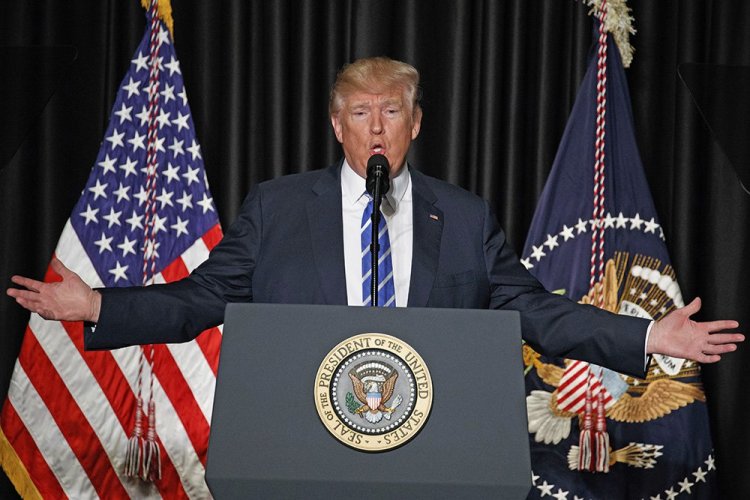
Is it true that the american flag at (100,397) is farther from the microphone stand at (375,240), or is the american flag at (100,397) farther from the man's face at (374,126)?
the microphone stand at (375,240)

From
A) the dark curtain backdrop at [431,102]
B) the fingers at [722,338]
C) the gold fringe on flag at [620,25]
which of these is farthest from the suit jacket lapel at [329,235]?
the gold fringe on flag at [620,25]

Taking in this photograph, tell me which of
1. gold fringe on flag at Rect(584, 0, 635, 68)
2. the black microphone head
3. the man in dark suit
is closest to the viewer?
the black microphone head

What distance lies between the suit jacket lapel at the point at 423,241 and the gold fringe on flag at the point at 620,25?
1.59m

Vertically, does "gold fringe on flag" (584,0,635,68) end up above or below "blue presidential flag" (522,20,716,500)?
above

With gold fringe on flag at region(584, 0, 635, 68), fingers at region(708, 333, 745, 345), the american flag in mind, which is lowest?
the american flag

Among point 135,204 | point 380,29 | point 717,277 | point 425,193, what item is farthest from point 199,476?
point 717,277

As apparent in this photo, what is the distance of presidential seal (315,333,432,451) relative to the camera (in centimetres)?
158

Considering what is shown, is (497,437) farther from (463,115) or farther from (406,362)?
(463,115)

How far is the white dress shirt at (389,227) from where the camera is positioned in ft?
7.98

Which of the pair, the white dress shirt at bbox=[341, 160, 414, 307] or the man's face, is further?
the man's face

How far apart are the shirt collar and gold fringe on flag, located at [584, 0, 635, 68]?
161 centimetres

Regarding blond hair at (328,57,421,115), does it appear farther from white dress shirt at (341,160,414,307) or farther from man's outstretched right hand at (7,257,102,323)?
man's outstretched right hand at (7,257,102,323)

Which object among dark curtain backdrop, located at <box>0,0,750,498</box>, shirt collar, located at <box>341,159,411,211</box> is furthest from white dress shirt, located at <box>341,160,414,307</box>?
dark curtain backdrop, located at <box>0,0,750,498</box>

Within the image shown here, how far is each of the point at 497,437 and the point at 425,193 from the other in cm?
114
